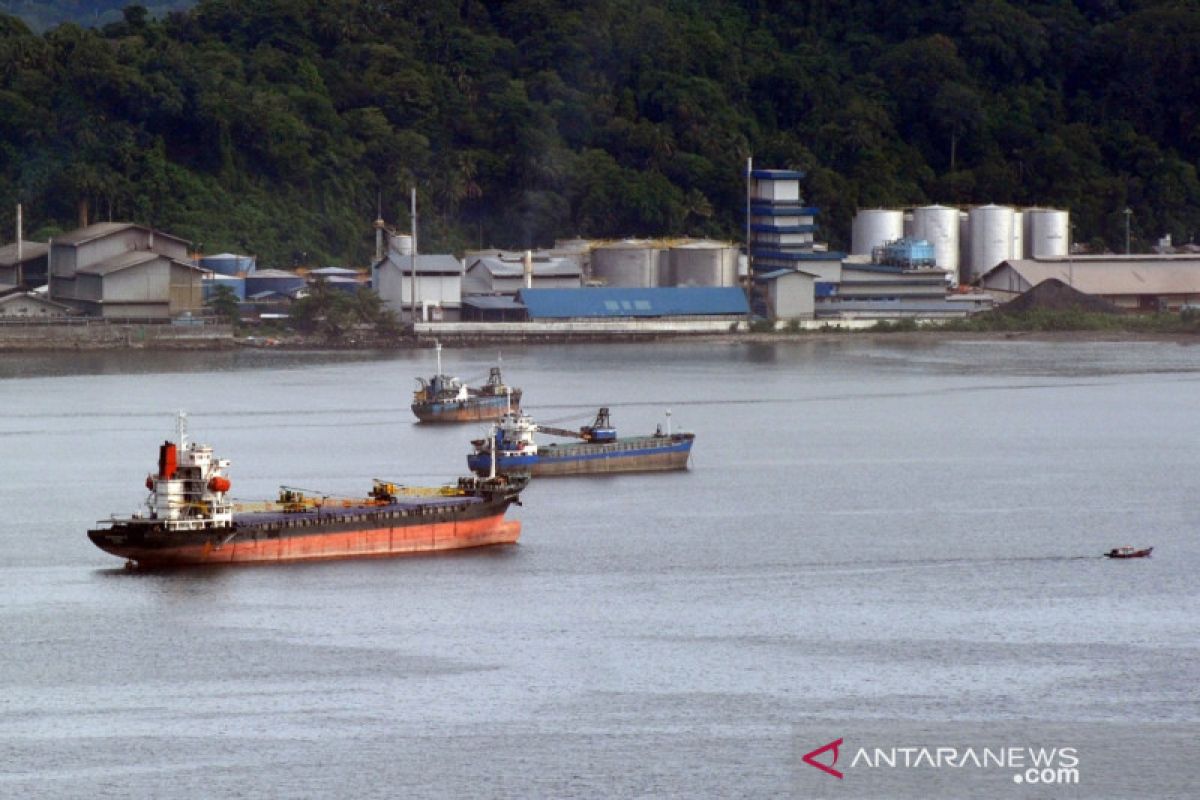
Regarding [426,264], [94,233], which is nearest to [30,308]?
[94,233]

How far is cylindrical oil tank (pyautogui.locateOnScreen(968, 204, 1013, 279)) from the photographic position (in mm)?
72188

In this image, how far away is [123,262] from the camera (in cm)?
5756

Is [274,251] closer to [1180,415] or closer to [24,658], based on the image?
[1180,415]

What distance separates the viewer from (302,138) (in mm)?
67812

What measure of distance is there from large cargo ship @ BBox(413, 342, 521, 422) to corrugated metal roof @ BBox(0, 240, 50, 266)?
2222 centimetres

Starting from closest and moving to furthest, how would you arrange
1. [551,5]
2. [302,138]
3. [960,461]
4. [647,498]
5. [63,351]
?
[647,498], [960,461], [63,351], [302,138], [551,5]

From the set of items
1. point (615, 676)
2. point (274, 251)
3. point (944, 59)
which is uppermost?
point (944, 59)

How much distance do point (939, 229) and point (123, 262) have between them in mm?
27275

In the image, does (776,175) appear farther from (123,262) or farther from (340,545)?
(340,545)

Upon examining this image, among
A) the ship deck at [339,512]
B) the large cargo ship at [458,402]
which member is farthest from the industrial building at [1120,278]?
the ship deck at [339,512]

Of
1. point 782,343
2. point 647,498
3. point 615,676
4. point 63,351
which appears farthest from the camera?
point 782,343

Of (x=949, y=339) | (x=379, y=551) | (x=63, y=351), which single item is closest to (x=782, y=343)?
(x=949, y=339)

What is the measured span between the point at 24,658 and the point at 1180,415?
27.5 m

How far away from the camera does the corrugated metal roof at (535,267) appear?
63.5m
